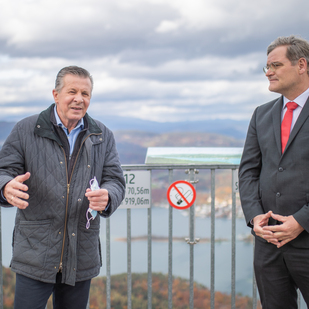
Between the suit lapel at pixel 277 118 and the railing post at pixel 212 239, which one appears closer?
the suit lapel at pixel 277 118

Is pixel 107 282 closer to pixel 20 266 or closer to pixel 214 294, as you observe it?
pixel 214 294

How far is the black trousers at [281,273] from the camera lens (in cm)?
238

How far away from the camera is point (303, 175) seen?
7.59ft

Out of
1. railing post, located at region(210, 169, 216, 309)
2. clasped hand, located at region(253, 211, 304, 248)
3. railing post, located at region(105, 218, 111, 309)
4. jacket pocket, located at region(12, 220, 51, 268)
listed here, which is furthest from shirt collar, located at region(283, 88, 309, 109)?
railing post, located at region(105, 218, 111, 309)

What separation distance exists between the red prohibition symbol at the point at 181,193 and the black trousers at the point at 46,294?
4.64 ft

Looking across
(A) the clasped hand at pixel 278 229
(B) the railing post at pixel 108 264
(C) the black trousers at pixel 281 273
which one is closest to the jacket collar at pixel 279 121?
(A) the clasped hand at pixel 278 229

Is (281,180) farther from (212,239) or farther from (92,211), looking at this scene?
(212,239)

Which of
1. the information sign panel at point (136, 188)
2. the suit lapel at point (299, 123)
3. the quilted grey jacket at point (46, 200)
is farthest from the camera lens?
the information sign panel at point (136, 188)

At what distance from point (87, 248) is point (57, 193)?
1.34ft

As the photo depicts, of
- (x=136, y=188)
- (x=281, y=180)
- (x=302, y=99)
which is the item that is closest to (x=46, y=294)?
(x=136, y=188)

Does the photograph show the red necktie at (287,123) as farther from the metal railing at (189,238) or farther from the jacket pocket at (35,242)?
the jacket pocket at (35,242)

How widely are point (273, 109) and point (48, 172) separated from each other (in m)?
1.49

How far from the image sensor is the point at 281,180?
2.37 meters

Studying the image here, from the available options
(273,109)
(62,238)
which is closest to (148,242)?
(62,238)
